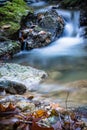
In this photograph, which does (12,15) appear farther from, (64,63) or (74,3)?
(74,3)

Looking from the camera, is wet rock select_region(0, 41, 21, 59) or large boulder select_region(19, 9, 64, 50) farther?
large boulder select_region(19, 9, 64, 50)

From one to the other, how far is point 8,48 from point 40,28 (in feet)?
6.45

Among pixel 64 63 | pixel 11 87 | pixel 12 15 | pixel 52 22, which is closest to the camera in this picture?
pixel 11 87

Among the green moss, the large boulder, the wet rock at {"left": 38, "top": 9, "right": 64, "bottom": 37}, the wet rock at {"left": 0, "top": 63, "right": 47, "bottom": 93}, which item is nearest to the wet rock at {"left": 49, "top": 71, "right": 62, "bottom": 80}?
the wet rock at {"left": 0, "top": 63, "right": 47, "bottom": 93}

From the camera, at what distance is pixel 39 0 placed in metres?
14.9

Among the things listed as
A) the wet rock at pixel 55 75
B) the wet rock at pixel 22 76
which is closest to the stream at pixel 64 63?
the wet rock at pixel 55 75

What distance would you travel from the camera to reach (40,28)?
10.2 m

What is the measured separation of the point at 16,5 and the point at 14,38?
7.25ft

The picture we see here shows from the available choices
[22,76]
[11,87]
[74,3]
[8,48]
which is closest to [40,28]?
[8,48]

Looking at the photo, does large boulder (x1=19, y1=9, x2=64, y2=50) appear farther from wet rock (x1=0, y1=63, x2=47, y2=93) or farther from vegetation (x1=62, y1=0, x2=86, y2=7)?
wet rock (x1=0, y1=63, x2=47, y2=93)

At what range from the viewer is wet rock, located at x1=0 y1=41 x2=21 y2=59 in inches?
336

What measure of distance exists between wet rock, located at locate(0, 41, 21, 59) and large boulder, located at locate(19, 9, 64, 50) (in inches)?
18.9

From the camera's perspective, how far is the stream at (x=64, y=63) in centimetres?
514

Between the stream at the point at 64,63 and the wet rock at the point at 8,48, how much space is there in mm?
177
